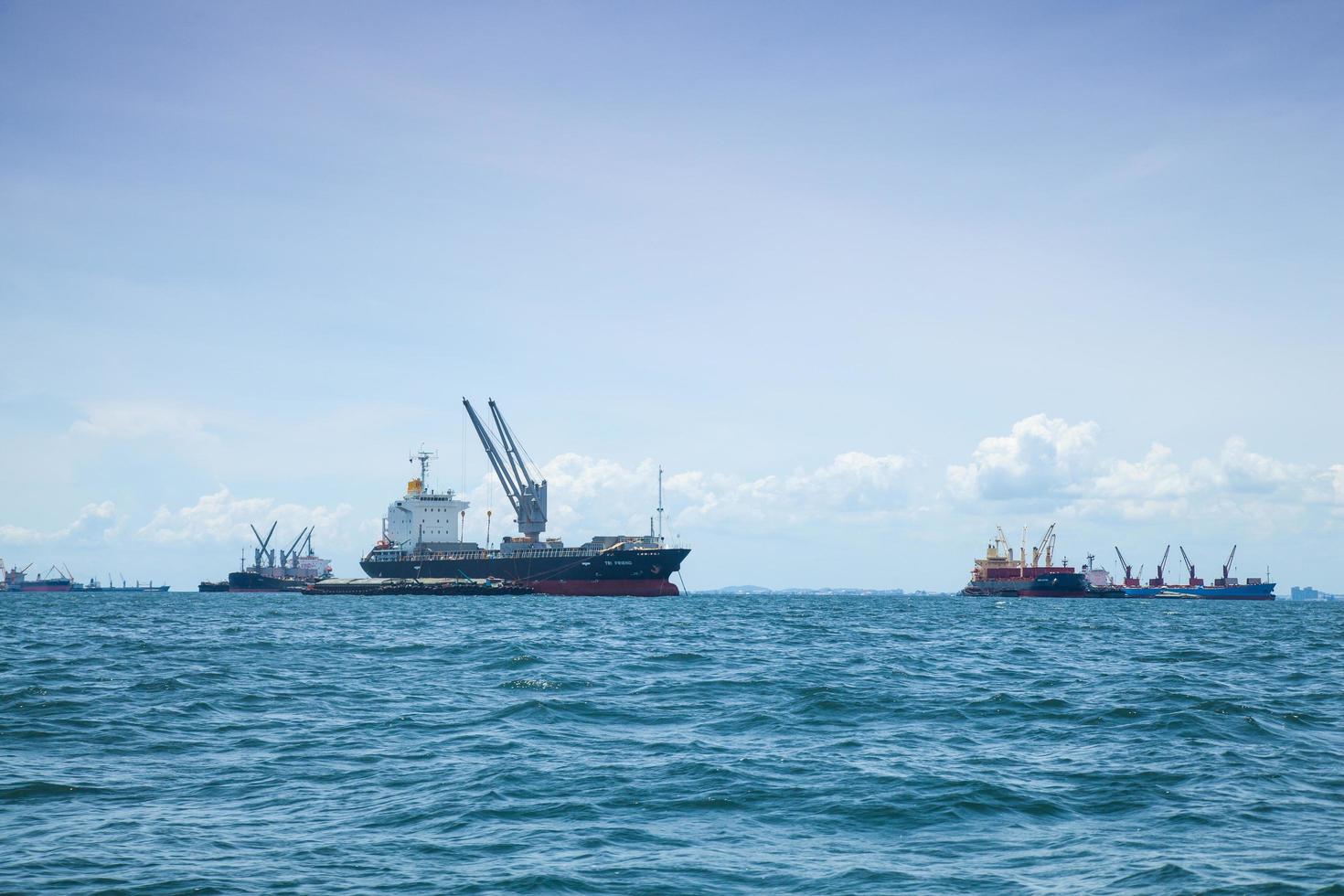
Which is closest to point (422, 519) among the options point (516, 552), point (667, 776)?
point (516, 552)

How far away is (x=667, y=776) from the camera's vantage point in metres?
21.5

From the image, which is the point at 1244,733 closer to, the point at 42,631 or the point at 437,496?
the point at 42,631

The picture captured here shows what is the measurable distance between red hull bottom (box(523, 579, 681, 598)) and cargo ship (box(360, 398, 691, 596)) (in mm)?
145

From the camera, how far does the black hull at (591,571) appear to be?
15112 cm

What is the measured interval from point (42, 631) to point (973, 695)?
70.0 metres

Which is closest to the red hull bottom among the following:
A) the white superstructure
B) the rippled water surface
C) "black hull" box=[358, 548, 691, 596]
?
"black hull" box=[358, 548, 691, 596]

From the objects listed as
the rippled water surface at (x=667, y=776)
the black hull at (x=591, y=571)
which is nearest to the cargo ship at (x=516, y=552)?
the black hull at (x=591, y=571)

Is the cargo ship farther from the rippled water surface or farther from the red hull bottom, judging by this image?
the rippled water surface

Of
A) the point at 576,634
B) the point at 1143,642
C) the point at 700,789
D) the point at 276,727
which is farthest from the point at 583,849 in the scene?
the point at 1143,642

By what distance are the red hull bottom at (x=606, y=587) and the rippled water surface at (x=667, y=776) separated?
353ft

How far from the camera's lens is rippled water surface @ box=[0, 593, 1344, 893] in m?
15.3

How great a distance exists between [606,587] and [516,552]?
21.3m

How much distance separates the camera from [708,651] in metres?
51.4

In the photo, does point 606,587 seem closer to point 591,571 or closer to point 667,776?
point 591,571
